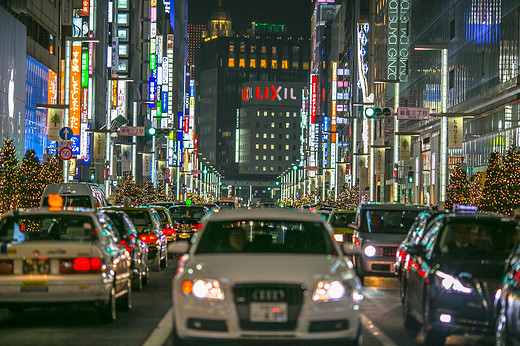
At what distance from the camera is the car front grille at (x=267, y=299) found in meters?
9.05

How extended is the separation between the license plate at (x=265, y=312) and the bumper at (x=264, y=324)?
7cm

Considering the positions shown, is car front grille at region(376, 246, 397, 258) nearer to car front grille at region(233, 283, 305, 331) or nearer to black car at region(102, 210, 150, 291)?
black car at region(102, 210, 150, 291)

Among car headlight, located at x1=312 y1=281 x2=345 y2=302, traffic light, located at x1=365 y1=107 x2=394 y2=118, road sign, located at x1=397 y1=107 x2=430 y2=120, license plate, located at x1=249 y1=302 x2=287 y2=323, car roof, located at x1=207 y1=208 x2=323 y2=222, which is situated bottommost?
license plate, located at x1=249 y1=302 x2=287 y2=323

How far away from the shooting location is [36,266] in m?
12.5

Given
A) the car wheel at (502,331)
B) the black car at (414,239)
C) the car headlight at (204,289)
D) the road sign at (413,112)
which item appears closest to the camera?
the car wheel at (502,331)

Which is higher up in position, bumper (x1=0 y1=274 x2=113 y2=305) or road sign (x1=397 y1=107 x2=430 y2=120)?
road sign (x1=397 y1=107 x2=430 y2=120)

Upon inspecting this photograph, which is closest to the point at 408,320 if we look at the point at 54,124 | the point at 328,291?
the point at 328,291

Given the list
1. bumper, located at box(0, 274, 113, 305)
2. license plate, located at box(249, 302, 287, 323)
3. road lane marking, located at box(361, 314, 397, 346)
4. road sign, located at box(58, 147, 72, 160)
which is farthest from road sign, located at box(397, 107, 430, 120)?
license plate, located at box(249, 302, 287, 323)

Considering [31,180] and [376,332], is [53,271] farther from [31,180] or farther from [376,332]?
[31,180]

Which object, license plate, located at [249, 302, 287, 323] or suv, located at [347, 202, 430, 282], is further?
Result: suv, located at [347, 202, 430, 282]

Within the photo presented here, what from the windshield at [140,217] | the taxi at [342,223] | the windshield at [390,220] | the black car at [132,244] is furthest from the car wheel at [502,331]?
the taxi at [342,223]

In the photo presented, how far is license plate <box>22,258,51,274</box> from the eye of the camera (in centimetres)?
1243

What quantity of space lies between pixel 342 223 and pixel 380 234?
7098 millimetres

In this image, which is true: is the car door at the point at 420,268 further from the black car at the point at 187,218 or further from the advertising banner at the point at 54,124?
the advertising banner at the point at 54,124
